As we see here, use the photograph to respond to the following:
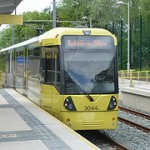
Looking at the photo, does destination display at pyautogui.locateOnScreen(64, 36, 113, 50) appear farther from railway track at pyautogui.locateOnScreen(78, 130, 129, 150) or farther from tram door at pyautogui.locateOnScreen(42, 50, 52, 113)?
railway track at pyautogui.locateOnScreen(78, 130, 129, 150)

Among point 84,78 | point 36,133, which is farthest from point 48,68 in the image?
point 36,133

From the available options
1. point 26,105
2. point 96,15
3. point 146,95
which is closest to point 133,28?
point 96,15

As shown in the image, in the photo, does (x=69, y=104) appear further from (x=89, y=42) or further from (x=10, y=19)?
(x=10, y=19)

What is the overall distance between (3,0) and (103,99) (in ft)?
16.6

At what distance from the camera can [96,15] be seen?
6744 centimetres

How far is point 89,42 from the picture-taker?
13.3 m

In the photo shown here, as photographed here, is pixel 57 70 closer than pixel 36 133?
No

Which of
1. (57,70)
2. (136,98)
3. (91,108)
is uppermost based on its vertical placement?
(57,70)

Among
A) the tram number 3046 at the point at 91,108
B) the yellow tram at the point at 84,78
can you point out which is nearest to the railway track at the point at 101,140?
the yellow tram at the point at 84,78

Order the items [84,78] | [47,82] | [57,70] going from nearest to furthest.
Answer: [84,78] < [57,70] < [47,82]

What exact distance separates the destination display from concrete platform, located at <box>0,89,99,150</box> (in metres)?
2.22

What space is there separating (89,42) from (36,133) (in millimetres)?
3433

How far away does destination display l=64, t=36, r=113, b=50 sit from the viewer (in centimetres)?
1310

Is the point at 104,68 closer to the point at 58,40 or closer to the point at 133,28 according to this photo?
the point at 58,40
